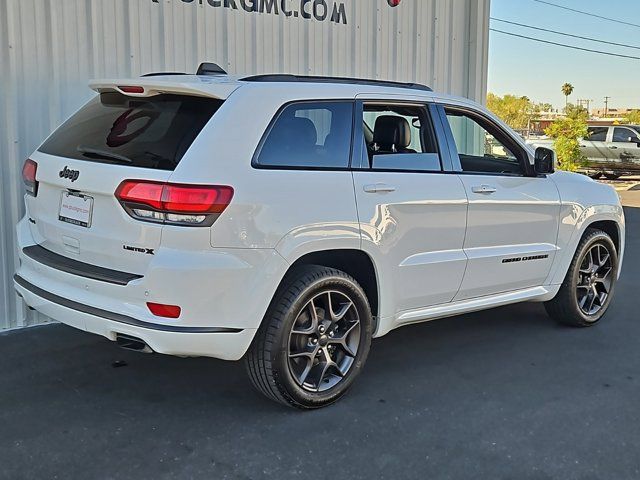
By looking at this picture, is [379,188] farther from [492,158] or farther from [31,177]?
[31,177]

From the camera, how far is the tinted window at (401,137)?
4.53m

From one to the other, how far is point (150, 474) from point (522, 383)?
2478mm

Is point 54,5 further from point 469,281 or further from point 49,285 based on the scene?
point 469,281

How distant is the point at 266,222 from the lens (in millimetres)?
3699

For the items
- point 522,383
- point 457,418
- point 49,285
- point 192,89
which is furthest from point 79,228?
point 522,383

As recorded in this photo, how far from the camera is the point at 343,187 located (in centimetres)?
410

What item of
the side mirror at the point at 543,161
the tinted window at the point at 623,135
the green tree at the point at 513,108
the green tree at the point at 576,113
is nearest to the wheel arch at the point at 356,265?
the side mirror at the point at 543,161

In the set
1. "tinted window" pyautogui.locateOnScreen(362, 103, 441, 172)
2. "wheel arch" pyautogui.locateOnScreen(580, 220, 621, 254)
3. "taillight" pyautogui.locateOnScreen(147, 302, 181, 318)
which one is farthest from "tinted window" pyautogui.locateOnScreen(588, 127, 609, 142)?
"taillight" pyautogui.locateOnScreen(147, 302, 181, 318)

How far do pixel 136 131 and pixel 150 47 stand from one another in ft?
7.95

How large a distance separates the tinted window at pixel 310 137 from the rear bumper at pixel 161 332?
0.92m

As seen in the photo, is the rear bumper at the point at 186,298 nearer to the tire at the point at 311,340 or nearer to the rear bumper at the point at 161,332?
the rear bumper at the point at 161,332

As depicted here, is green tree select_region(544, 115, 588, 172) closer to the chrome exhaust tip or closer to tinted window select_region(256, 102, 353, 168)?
tinted window select_region(256, 102, 353, 168)

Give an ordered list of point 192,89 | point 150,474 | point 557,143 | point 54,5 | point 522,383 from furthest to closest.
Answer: point 557,143 < point 54,5 < point 522,383 < point 192,89 < point 150,474

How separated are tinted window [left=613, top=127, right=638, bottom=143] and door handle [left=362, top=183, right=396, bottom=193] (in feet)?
68.0
